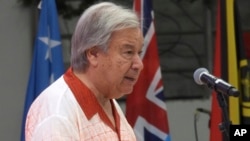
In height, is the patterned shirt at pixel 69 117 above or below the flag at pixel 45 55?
above

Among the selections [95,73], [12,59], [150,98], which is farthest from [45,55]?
[95,73]

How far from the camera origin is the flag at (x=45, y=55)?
4977 millimetres

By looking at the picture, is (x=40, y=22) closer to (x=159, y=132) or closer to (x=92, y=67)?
(x=159, y=132)

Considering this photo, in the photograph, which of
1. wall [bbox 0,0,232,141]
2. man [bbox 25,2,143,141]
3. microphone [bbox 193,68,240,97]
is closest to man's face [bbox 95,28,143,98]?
man [bbox 25,2,143,141]

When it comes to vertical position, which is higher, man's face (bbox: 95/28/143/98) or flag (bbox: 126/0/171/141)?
man's face (bbox: 95/28/143/98)

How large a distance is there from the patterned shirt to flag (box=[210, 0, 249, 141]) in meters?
2.37

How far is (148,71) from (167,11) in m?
0.80

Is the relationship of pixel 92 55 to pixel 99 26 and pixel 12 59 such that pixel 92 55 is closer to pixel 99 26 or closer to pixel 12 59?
pixel 99 26

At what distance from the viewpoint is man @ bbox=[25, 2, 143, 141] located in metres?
2.30

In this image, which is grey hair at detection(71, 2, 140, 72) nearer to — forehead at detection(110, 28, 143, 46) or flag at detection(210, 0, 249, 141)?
forehead at detection(110, 28, 143, 46)

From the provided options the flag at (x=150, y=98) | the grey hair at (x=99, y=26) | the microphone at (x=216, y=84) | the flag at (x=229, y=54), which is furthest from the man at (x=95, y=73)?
the flag at (x=150, y=98)

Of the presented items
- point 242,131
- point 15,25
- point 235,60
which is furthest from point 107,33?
point 15,25

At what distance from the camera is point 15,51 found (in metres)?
5.38

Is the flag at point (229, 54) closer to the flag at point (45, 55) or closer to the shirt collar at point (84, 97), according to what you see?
the flag at point (45, 55)
